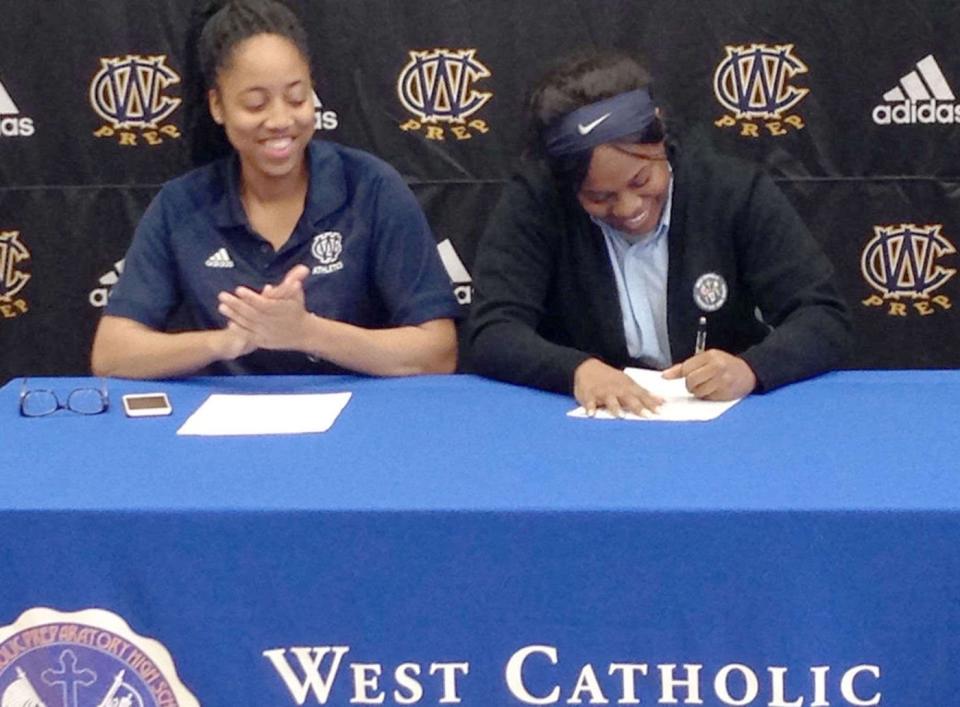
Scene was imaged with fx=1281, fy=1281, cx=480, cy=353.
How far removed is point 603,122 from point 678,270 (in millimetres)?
288

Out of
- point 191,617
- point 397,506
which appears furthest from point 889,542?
point 191,617

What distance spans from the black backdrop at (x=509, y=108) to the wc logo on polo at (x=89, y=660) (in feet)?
4.58

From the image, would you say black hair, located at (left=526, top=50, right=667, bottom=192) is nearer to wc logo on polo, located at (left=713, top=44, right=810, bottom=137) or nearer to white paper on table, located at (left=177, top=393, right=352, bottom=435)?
white paper on table, located at (left=177, top=393, right=352, bottom=435)

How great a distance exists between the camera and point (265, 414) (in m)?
1.76

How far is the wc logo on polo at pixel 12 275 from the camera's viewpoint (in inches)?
108

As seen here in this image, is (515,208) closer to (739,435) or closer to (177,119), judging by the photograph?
(739,435)

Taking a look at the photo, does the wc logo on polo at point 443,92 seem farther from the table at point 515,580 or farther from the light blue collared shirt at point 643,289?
the table at point 515,580

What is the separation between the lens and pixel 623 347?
2107 mm

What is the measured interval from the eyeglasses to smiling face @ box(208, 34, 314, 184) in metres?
0.48

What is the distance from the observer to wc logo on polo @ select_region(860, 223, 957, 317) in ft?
8.76

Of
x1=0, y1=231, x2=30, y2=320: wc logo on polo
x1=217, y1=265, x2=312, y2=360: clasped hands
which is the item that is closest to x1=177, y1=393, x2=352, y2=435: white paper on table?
x1=217, y1=265, x2=312, y2=360: clasped hands

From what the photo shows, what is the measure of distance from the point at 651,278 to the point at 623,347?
0.12m

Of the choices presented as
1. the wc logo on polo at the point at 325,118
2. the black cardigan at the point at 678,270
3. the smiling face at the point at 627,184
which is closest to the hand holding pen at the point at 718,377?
the black cardigan at the point at 678,270

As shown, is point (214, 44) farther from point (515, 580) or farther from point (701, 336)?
point (515, 580)
